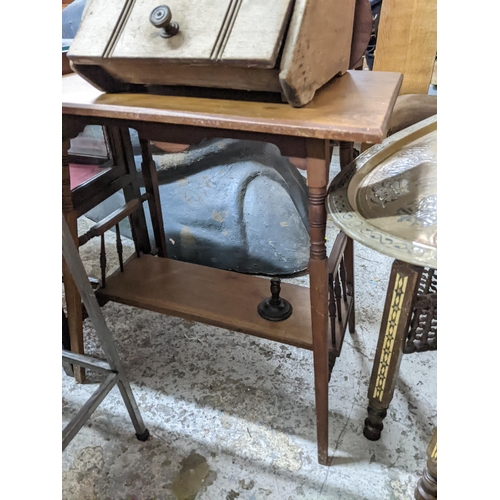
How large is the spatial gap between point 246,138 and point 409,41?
5.11 ft

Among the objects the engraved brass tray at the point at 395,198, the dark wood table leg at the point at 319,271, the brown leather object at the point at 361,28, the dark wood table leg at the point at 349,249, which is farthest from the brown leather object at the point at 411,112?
the dark wood table leg at the point at 319,271

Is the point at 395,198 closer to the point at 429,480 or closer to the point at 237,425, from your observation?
the point at 429,480

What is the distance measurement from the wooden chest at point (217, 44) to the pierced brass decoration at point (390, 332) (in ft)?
1.66

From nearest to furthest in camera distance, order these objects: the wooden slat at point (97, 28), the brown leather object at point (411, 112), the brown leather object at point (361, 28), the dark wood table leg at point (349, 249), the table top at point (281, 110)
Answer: the table top at point (281, 110), the wooden slat at point (97, 28), the brown leather object at point (361, 28), the dark wood table leg at point (349, 249), the brown leather object at point (411, 112)

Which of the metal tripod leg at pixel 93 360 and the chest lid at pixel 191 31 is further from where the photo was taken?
the metal tripod leg at pixel 93 360

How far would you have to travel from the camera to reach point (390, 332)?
118cm

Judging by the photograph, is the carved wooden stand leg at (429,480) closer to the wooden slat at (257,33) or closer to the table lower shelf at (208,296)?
the table lower shelf at (208,296)

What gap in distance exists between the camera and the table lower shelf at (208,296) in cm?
137

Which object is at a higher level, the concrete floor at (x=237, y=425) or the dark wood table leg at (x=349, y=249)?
the dark wood table leg at (x=349, y=249)

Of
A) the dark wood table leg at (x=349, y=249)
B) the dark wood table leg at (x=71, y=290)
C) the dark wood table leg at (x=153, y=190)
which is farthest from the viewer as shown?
the dark wood table leg at (x=153, y=190)

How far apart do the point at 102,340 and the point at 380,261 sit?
4.97 feet

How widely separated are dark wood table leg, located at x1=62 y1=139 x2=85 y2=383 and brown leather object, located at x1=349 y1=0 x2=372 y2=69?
83cm

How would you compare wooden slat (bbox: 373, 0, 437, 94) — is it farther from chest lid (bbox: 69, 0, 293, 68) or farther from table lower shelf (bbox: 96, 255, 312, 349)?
chest lid (bbox: 69, 0, 293, 68)
